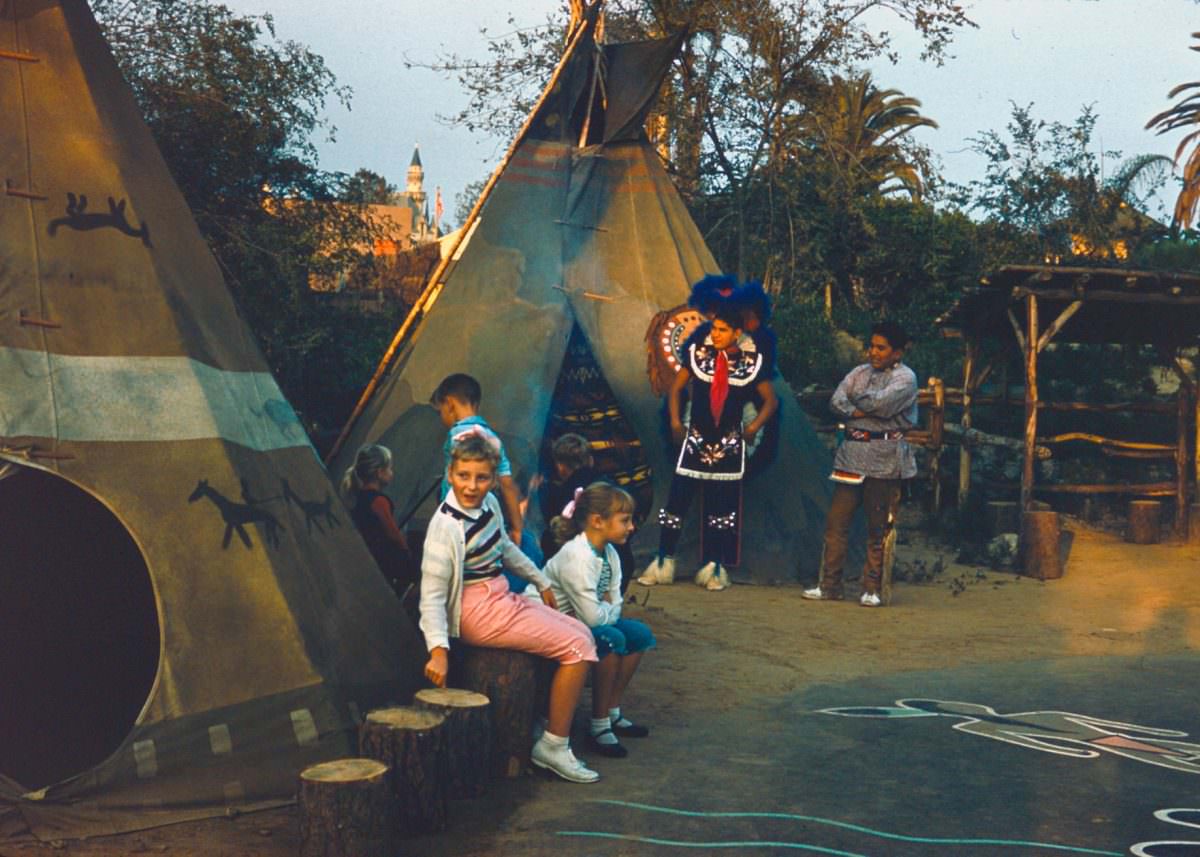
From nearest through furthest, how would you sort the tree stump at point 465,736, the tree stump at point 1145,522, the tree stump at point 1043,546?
the tree stump at point 465,736 → the tree stump at point 1043,546 → the tree stump at point 1145,522

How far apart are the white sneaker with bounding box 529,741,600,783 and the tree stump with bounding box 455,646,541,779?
61 millimetres

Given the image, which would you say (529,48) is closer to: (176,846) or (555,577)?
(555,577)

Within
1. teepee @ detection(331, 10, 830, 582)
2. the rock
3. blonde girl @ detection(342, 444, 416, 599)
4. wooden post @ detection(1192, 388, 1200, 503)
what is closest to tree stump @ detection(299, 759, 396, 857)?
blonde girl @ detection(342, 444, 416, 599)

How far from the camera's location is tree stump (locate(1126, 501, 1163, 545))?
11.9 meters

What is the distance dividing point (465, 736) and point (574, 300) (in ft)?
17.6

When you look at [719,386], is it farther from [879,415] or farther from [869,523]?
[869,523]

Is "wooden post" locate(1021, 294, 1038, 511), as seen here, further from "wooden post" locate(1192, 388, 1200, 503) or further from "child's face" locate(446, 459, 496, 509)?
"child's face" locate(446, 459, 496, 509)

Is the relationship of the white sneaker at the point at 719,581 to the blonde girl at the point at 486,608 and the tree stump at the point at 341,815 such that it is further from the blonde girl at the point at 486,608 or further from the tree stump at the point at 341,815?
the tree stump at the point at 341,815

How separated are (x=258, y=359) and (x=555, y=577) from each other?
1.43 meters

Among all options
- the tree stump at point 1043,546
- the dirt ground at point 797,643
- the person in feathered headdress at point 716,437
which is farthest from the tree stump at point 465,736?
the tree stump at point 1043,546

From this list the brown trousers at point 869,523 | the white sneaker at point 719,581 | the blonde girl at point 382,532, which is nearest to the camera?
the blonde girl at point 382,532

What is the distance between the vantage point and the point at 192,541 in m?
4.20

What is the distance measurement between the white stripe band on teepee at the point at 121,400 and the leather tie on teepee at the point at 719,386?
15.0 feet

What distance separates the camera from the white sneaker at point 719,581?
29.0 ft
